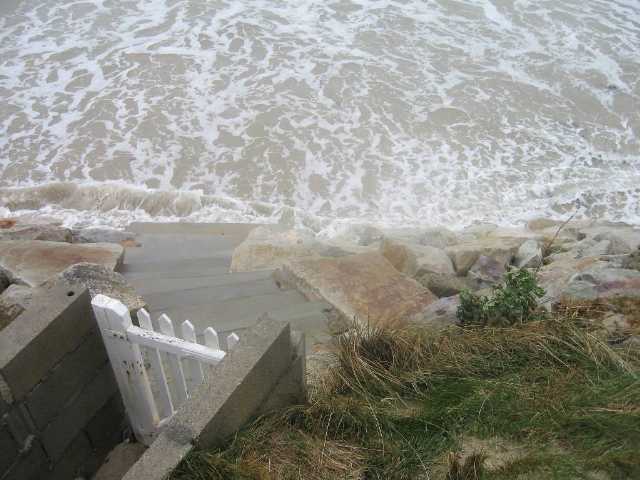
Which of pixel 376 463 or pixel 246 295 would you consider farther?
pixel 246 295

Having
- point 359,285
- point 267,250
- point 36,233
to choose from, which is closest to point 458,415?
point 359,285

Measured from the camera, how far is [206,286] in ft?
19.6

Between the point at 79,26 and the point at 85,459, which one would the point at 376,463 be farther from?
the point at 79,26

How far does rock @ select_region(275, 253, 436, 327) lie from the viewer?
17.4ft

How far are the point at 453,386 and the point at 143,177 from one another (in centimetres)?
741

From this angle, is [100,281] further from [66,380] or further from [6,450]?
[6,450]

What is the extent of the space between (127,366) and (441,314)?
2633 millimetres

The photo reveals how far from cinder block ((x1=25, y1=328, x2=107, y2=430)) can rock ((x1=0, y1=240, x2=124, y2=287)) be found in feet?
7.04

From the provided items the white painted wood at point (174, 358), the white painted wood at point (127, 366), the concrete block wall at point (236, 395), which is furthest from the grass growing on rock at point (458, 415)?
the white painted wood at point (127, 366)

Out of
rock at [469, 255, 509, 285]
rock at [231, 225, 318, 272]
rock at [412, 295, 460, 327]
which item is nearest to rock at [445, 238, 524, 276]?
rock at [469, 255, 509, 285]

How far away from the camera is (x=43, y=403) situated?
118 inches

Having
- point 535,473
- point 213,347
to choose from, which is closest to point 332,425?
point 213,347

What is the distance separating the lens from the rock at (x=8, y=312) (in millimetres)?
3943

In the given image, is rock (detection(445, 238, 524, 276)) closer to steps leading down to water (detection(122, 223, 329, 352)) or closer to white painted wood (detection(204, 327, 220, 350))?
steps leading down to water (detection(122, 223, 329, 352))
